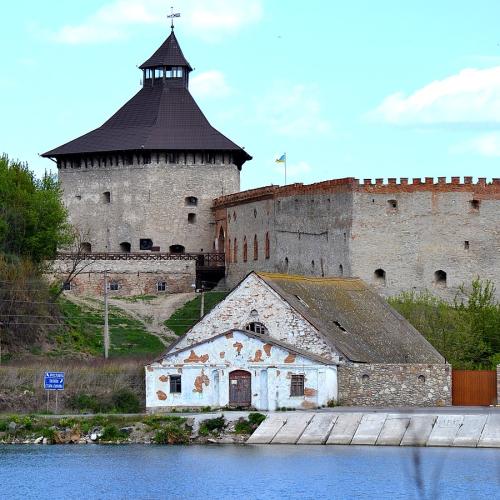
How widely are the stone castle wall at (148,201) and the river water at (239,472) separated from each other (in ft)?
148

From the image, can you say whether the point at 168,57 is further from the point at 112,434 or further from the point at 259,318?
the point at 112,434

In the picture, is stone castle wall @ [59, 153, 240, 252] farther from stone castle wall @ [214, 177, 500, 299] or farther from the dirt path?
stone castle wall @ [214, 177, 500, 299]

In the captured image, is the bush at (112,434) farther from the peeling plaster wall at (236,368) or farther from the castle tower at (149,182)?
the castle tower at (149,182)

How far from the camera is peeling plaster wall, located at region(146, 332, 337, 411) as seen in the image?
5241cm

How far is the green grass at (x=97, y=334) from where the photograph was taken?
72.2 metres

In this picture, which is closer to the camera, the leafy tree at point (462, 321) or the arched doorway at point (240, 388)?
the arched doorway at point (240, 388)

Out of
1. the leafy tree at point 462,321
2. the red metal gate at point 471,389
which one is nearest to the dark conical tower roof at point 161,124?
the leafy tree at point 462,321

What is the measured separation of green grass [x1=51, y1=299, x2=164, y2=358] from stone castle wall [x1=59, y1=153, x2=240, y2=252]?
11.6m

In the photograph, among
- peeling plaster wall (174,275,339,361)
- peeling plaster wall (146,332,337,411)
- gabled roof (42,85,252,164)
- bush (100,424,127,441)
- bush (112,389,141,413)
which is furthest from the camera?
gabled roof (42,85,252,164)

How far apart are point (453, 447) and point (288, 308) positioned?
825 cm

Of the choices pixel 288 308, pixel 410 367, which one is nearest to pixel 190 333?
pixel 288 308

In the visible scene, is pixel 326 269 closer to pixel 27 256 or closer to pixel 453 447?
pixel 27 256

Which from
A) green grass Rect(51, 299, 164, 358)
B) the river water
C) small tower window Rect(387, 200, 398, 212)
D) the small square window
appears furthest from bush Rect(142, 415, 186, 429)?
small tower window Rect(387, 200, 398, 212)

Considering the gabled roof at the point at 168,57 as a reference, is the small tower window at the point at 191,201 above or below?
below
